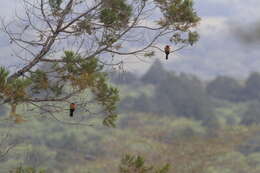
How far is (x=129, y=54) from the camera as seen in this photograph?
11.2 m

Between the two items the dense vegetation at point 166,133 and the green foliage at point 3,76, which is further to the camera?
the dense vegetation at point 166,133

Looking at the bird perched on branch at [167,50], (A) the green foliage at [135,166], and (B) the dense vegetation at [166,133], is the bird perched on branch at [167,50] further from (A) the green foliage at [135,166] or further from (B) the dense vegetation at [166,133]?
(B) the dense vegetation at [166,133]

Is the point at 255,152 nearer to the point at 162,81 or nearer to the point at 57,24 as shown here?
the point at 162,81

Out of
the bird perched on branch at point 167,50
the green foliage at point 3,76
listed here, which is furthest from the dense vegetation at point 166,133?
the green foliage at point 3,76

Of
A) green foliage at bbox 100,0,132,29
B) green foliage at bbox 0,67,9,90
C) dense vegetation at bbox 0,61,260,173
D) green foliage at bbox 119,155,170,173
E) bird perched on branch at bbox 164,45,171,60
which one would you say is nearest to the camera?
green foliage at bbox 0,67,9,90

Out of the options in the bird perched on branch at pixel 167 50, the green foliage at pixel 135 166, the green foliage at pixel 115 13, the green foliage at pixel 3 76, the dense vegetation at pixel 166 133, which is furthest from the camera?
the dense vegetation at pixel 166 133

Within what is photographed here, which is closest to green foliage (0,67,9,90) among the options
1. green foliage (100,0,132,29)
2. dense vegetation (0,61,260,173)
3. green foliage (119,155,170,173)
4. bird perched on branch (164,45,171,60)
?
green foliage (100,0,132,29)

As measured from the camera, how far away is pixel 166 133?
47.8 meters

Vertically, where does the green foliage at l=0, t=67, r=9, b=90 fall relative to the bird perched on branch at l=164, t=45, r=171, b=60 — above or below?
below

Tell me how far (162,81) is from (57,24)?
117 meters

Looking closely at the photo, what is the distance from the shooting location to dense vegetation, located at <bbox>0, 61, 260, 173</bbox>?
37500 millimetres

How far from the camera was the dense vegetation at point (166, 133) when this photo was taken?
3750 cm

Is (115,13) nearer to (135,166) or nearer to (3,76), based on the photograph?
(135,166)

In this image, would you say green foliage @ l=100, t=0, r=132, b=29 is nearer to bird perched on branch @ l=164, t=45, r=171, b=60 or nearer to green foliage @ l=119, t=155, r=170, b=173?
bird perched on branch @ l=164, t=45, r=171, b=60
